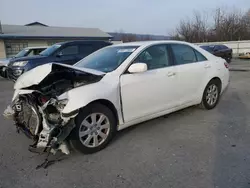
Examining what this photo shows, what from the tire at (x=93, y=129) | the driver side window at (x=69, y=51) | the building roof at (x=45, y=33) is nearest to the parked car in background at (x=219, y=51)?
the driver side window at (x=69, y=51)

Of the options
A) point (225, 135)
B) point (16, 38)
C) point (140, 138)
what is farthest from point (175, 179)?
point (16, 38)

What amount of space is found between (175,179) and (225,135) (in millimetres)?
1670

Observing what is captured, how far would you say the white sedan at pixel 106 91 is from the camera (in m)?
3.21

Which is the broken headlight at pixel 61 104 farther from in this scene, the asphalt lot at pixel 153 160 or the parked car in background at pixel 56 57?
the parked car in background at pixel 56 57

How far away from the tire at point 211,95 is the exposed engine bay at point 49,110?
2802 mm

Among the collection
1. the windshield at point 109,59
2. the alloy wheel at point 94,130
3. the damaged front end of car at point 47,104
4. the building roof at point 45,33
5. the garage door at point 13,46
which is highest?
the building roof at point 45,33

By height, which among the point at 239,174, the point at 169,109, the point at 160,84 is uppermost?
the point at 160,84

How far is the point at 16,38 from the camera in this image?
23.4 m

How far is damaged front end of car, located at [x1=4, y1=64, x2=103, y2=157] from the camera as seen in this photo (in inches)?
123

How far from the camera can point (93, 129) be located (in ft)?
11.4

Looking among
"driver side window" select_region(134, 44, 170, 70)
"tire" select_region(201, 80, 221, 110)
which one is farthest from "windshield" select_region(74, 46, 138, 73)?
"tire" select_region(201, 80, 221, 110)

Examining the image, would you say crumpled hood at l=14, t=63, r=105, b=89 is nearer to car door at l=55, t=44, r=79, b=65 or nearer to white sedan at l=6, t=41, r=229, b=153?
white sedan at l=6, t=41, r=229, b=153

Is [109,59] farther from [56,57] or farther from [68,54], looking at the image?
[68,54]

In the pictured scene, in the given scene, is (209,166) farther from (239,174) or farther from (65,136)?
(65,136)
